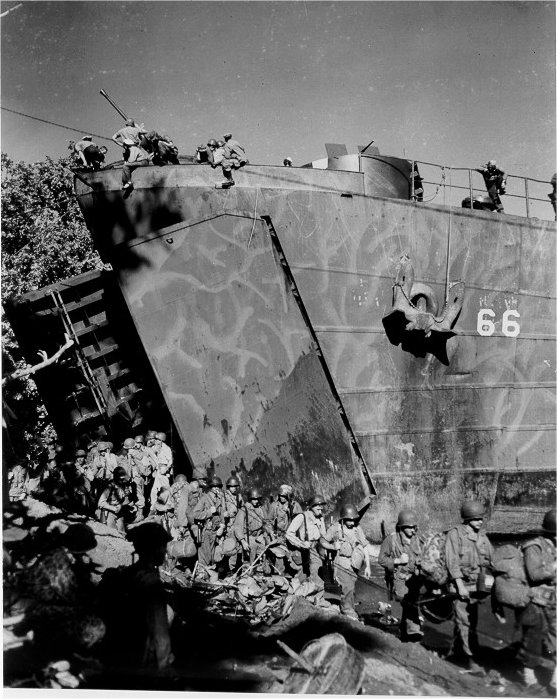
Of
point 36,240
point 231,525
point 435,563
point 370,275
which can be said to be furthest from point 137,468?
point 36,240

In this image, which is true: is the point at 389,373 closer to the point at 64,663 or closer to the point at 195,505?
the point at 195,505

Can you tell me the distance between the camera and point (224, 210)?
1068 cm

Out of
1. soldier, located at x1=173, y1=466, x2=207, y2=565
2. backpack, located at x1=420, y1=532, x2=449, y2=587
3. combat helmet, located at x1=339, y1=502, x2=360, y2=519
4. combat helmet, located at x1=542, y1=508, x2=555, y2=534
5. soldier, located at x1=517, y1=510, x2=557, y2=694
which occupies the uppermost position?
soldier, located at x1=173, y1=466, x2=207, y2=565

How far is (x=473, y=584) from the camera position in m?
A: 7.50

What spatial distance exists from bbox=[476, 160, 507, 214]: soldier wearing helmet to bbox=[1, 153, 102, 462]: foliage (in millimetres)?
15565

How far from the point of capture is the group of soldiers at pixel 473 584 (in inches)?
253

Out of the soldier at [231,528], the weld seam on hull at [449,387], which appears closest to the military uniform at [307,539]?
the soldier at [231,528]

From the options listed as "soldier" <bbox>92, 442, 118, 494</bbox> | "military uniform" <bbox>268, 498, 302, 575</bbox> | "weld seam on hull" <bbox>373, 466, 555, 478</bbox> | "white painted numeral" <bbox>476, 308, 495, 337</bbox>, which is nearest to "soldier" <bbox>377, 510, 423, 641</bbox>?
"military uniform" <bbox>268, 498, 302, 575</bbox>

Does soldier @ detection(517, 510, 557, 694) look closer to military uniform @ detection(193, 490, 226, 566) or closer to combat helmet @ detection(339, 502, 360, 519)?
combat helmet @ detection(339, 502, 360, 519)

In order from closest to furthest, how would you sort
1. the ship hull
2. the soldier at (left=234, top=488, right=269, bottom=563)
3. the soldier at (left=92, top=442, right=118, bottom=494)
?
the soldier at (left=234, top=488, right=269, bottom=563) → the ship hull → the soldier at (left=92, top=442, right=118, bottom=494)

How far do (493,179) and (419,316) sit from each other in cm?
376

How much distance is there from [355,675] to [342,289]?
21.5 ft

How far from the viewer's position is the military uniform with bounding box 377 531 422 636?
25.7ft

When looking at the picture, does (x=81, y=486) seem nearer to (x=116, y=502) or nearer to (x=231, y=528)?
(x=116, y=502)
